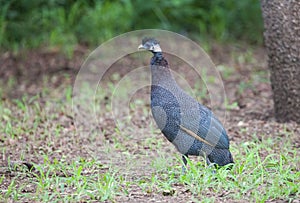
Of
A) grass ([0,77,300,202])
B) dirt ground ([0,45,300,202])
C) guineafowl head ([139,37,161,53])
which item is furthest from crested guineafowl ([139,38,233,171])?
dirt ground ([0,45,300,202])

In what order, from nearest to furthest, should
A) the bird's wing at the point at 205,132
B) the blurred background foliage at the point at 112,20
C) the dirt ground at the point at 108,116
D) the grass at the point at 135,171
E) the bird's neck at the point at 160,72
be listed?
the grass at the point at 135,171 → the bird's wing at the point at 205,132 → the bird's neck at the point at 160,72 → the dirt ground at the point at 108,116 → the blurred background foliage at the point at 112,20

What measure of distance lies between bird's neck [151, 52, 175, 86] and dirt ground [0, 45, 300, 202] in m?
0.79

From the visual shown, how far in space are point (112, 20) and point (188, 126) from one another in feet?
16.7

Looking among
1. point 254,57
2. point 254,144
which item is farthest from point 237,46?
point 254,144

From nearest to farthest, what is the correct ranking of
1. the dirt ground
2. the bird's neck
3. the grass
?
the grass
the bird's neck
the dirt ground

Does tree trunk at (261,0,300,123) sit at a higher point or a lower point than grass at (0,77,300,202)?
higher

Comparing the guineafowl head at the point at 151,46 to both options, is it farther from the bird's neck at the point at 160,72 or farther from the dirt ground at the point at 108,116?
the dirt ground at the point at 108,116

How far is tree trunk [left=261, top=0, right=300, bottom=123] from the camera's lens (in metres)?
6.51

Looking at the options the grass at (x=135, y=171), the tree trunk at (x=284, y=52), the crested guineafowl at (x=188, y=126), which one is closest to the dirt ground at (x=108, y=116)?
the grass at (x=135, y=171)

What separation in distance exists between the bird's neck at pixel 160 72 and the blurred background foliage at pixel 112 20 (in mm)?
4307

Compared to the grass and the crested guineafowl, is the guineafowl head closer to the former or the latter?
the crested guineafowl

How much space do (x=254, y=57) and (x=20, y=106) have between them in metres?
3.89

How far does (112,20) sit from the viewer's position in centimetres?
996

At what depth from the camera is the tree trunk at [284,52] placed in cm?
651
